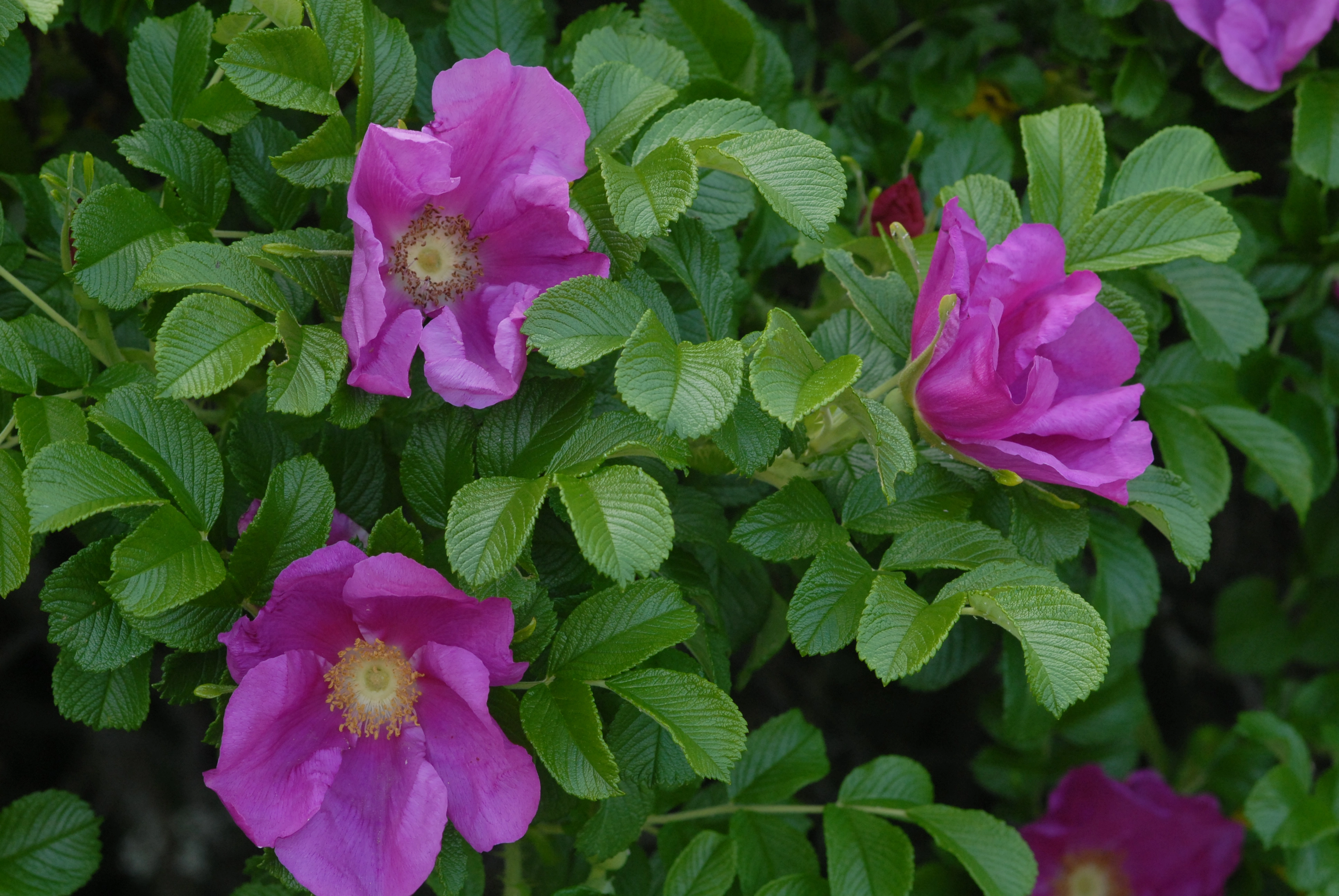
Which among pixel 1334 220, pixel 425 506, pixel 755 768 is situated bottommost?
pixel 755 768

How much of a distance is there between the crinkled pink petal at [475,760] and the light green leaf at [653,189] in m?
0.28

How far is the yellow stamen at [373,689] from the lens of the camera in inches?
29.5

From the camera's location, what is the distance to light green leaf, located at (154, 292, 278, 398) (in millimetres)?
664

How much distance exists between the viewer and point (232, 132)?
2.75ft

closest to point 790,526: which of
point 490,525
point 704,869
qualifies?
point 490,525

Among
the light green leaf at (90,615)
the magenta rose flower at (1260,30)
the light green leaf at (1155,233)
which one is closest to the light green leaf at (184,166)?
the light green leaf at (90,615)

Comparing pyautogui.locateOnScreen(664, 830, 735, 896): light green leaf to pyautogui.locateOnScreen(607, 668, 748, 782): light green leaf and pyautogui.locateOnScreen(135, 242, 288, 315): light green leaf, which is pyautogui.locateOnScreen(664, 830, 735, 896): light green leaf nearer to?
pyautogui.locateOnScreen(607, 668, 748, 782): light green leaf

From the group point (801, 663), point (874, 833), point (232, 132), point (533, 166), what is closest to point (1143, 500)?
point (874, 833)

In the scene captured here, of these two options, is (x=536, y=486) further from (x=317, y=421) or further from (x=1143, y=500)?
(x=1143, y=500)

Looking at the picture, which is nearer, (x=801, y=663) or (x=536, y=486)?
(x=536, y=486)

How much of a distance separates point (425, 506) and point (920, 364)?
1.14 feet

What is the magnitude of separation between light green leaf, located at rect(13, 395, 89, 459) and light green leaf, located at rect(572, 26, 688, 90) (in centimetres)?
43

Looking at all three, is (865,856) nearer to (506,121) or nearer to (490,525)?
(490,525)

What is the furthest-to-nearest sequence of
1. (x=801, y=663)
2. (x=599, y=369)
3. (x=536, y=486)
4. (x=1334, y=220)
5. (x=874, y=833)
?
1. (x=801, y=663)
2. (x=1334, y=220)
3. (x=874, y=833)
4. (x=599, y=369)
5. (x=536, y=486)
